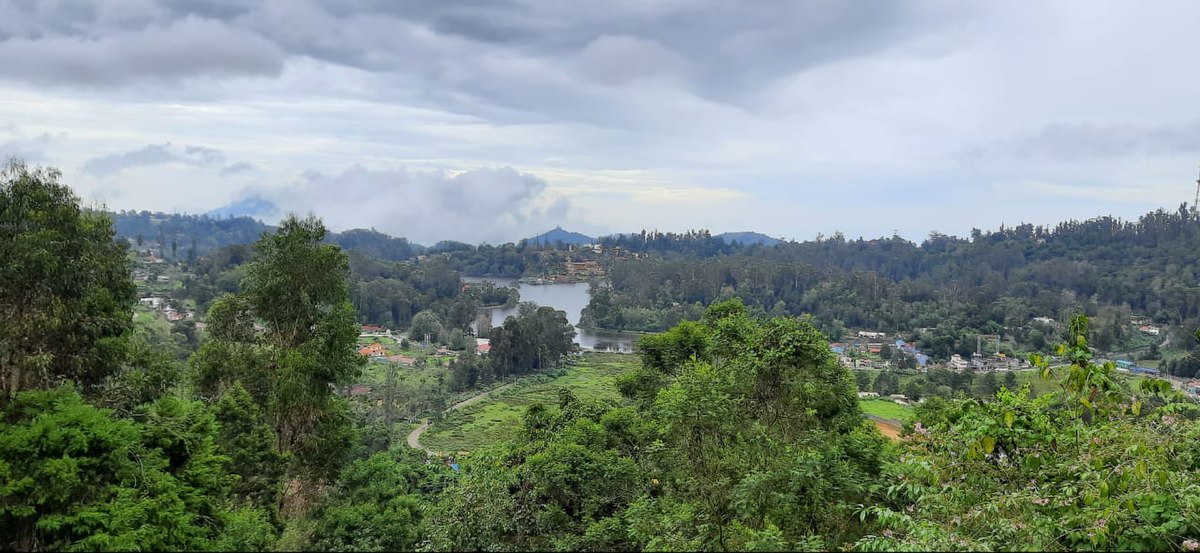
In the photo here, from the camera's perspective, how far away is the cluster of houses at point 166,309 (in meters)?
39.5

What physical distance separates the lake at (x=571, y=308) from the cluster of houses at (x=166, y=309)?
19.0 metres

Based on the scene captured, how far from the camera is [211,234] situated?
119m

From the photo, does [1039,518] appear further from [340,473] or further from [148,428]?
[340,473]

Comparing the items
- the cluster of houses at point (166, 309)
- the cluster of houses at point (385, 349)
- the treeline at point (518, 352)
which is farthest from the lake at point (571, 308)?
the cluster of houses at point (166, 309)

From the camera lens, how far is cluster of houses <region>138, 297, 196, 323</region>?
130ft

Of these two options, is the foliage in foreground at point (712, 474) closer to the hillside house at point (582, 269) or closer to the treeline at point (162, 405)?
the treeline at point (162, 405)

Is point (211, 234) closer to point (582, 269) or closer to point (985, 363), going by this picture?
point (582, 269)

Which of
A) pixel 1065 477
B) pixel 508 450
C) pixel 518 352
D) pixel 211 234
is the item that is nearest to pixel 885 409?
pixel 518 352

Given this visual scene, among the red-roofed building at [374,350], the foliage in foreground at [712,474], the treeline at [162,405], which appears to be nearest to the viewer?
the foliage in foreground at [712,474]

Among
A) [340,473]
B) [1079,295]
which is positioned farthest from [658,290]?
[340,473]

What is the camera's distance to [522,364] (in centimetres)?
3641

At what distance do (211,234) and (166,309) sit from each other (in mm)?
87702

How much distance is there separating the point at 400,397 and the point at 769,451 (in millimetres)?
24597

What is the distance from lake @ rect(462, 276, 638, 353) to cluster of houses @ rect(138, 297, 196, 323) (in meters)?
19.0
